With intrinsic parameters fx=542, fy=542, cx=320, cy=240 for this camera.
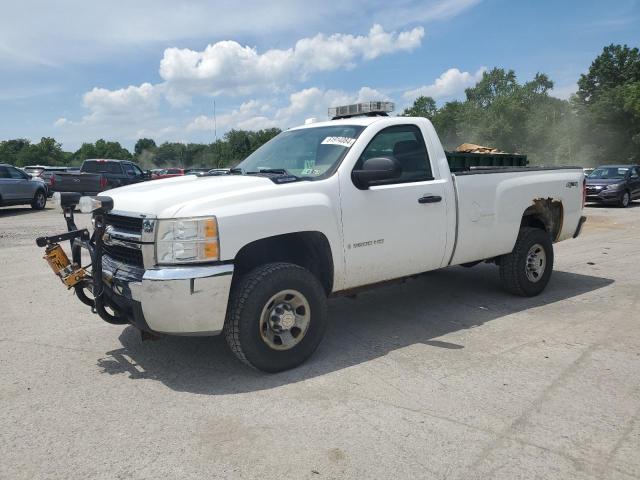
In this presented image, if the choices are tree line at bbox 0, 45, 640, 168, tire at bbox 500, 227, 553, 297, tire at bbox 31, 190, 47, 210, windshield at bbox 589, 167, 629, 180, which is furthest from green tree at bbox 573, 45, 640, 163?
tire at bbox 500, 227, 553, 297

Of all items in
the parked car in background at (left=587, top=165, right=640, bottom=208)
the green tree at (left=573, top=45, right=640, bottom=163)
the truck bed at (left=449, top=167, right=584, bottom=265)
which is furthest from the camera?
the green tree at (left=573, top=45, right=640, bottom=163)

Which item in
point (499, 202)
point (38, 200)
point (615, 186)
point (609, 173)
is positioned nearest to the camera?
point (499, 202)

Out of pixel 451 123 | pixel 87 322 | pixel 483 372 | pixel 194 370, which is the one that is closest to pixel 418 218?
pixel 483 372

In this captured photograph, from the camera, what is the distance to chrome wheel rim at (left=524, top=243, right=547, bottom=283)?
6.20 metres

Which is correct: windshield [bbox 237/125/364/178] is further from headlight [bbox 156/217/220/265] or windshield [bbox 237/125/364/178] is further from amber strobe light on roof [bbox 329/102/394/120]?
headlight [bbox 156/217/220/265]

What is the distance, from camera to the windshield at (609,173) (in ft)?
64.9

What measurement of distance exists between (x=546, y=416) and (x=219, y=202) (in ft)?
8.33

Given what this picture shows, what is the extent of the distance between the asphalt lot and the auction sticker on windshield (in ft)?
5.70

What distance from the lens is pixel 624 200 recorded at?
1908cm

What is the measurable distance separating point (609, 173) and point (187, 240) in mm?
20274

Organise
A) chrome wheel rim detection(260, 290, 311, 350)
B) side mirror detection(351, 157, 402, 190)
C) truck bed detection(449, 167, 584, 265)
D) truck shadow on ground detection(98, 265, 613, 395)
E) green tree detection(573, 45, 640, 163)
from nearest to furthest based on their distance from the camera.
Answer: chrome wheel rim detection(260, 290, 311, 350), truck shadow on ground detection(98, 265, 613, 395), side mirror detection(351, 157, 402, 190), truck bed detection(449, 167, 584, 265), green tree detection(573, 45, 640, 163)

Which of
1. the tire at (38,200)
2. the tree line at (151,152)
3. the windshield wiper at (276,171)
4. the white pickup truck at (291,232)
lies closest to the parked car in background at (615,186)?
the white pickup truck at (291,232)

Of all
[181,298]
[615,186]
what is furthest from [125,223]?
[615,186]

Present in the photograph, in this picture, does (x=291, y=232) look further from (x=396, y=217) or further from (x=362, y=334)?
(x=362, y=334)
